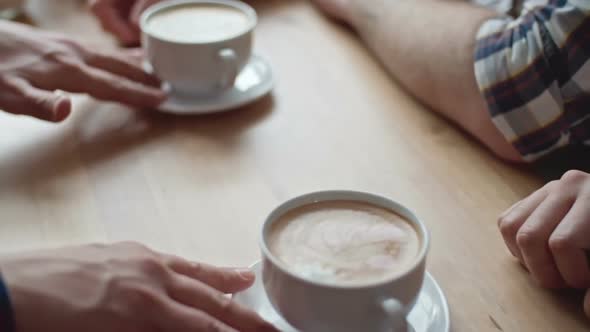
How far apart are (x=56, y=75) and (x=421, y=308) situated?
1.84 ft

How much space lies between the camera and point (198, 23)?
0.98 m

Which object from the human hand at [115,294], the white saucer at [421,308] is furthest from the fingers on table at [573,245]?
the human hand at [115,294]

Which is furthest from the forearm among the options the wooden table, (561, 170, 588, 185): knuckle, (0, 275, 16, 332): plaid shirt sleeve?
(0, 275, 16, 332): plaid shirt sleeve

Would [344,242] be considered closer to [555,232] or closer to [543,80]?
[555,232]

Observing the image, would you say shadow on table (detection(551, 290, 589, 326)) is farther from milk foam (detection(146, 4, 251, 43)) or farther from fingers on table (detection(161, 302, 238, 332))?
milk foam (detection(146, 4, 251, 43))

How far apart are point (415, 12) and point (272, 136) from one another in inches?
11.6

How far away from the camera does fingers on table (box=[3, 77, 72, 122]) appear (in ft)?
2.72

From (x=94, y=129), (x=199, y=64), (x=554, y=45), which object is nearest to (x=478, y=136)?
(x=554, y=45)

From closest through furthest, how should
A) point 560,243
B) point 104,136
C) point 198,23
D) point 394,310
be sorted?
point 394,310
point 560,243
point 104,136
point 198,23

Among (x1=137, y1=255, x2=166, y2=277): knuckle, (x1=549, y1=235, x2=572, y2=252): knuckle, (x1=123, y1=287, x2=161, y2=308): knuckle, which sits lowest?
(x1=123, y1=287, x2=161, y2=308): knuckle

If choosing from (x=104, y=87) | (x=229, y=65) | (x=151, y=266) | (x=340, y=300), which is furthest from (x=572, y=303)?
(x=104, y=87)

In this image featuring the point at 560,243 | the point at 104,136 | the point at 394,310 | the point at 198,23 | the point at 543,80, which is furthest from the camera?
the point at 198,23

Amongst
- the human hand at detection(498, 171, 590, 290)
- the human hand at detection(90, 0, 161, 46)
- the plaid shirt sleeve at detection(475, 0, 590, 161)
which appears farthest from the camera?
the human hand at detection(90, 0, 161, 46)

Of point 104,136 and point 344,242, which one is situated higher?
point 344,242
